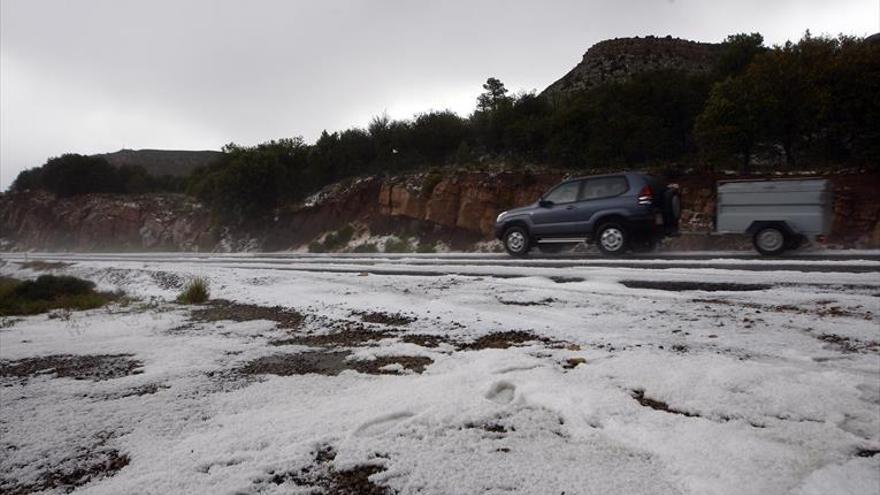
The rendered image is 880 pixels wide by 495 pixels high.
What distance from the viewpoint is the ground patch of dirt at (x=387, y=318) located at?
5.51 metres

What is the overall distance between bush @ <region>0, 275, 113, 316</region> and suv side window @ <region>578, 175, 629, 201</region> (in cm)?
1024

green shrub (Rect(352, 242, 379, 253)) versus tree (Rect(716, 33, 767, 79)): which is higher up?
tree (Rect(716, 33, 767, 79))

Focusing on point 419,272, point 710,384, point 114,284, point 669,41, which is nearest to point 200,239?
point 114,284

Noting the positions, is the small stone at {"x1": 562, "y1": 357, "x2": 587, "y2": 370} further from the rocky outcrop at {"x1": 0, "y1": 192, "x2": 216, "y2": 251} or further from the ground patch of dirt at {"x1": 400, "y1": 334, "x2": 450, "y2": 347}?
the rocky outcrop at {"x1": 0, "y1": 192, "x2": 216, "y2": 251}

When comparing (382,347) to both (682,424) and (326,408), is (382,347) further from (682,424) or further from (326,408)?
(682,424)

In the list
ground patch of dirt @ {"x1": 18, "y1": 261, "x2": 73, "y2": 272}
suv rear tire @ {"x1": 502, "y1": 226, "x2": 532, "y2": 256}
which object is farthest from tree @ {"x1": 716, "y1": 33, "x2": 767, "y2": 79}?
ground patch of dirt @ {"x1": 18, "y1": 261, "x2": 73, "y2": 272}

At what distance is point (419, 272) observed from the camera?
9578 millimetres

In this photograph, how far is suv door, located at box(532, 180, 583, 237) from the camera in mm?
11953

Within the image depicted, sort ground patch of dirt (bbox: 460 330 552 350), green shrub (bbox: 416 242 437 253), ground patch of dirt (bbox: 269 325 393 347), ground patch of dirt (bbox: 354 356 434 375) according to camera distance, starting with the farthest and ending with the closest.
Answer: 1. green shrub (bbox: 416 242 437 253)
2. ground patch of dirt (bbox: 269 325 393 347)
3. ground patch of dirt (bbox: 460 330 552 350)
4. ground patch of dirt (bbox: 354 356 434 375)

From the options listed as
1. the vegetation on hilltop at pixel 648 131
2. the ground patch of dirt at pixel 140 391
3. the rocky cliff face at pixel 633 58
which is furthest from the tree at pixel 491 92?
the ground patch of dirt at pixel 140 391

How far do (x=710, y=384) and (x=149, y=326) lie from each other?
597cm

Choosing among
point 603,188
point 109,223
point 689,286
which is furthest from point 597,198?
point 109,223

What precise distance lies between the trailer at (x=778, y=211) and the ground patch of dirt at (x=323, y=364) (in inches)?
359

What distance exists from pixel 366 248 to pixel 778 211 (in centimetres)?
1648
